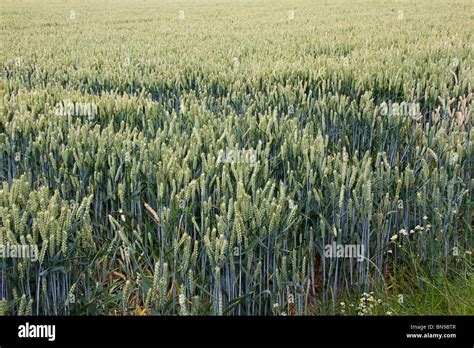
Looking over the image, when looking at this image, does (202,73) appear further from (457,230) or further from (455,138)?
(457,230)

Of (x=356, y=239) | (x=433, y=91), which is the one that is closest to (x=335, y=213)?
(x=356, y=239)

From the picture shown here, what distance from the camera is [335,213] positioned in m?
1.73

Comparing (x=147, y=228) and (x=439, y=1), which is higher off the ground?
(x=439, y=1)

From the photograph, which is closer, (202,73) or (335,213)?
(335,213)

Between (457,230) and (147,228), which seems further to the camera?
(457,230)

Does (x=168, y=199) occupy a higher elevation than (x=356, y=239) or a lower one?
higher

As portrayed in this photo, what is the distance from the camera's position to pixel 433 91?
2955 millimetres

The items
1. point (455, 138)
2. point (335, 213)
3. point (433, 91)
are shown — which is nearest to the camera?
point (335, 213)

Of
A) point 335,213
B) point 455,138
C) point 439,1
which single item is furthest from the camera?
Result: point 439,1

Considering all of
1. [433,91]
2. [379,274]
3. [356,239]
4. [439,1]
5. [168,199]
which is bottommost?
[379,274]

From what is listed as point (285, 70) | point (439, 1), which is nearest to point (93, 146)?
point (285, 70)

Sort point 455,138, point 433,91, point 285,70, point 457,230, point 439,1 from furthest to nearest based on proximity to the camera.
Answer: point 439,1, point 285,70, point 433,91, point 455,138, point 457,230
